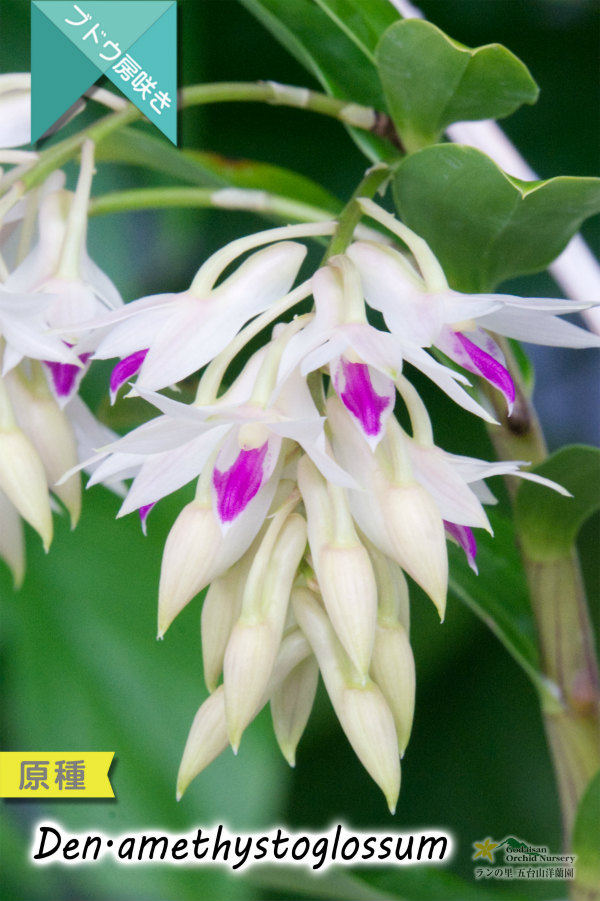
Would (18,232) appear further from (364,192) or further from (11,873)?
(11,873)

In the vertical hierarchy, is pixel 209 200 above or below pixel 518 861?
above

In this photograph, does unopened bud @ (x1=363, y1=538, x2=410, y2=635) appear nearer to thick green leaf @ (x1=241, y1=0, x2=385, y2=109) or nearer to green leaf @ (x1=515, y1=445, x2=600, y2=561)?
green leaf @ (x1=515, y1=445, x2=600, y2=561)

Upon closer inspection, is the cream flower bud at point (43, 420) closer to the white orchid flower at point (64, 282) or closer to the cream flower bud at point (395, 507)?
→ the white orchid flower at point (64, 282)

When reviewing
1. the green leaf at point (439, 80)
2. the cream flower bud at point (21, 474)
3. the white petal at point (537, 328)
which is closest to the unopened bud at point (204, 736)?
the cream flower bud at point (21, 474)

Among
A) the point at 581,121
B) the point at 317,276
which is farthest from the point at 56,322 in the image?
the point at 581,121

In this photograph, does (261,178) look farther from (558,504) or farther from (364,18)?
(558,504)

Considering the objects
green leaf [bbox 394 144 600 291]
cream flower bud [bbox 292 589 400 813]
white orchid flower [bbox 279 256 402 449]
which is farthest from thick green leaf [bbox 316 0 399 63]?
cream flower bud [bbox 292 589 400 813]

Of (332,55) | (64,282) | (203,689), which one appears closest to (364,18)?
(332,55)
